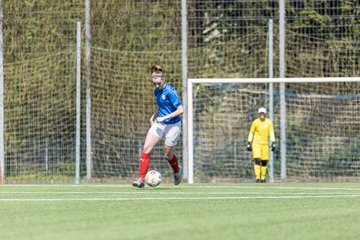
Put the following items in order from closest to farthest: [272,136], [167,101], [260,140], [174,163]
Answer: [167,101] → [174,163] → [272,136] → [260,140]

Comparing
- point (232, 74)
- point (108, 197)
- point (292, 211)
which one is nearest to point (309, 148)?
point (232, 74)

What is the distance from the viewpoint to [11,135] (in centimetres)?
2422

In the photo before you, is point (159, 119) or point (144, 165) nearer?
point (159, 119)

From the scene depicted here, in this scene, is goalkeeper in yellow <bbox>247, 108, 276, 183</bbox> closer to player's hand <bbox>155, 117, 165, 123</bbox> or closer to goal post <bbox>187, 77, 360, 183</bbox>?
goal post <bbox>187, 77, 360, 183</bbox>

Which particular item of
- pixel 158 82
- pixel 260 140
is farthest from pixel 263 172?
pixel 158 82

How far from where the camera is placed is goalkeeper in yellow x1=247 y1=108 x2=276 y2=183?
22.8 meters

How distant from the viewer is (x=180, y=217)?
970 centimetres

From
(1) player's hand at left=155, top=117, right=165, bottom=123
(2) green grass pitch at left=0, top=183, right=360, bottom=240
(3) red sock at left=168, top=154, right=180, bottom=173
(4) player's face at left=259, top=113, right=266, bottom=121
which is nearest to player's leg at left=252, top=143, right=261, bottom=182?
(4) player's face at left=259, top=113, right=266, bottom=121

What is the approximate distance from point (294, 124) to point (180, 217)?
1451cm

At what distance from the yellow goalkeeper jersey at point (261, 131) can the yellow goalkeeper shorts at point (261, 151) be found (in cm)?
10

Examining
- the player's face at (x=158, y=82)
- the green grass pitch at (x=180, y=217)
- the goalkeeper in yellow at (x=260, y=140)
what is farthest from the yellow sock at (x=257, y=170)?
the green grass pitch at (x=180, y=217)

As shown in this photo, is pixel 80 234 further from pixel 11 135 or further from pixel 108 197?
pixel 11 135

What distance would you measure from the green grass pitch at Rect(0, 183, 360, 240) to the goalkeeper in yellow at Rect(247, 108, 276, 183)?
29.8ft

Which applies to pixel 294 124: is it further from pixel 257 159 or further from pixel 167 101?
pixel 167 101
